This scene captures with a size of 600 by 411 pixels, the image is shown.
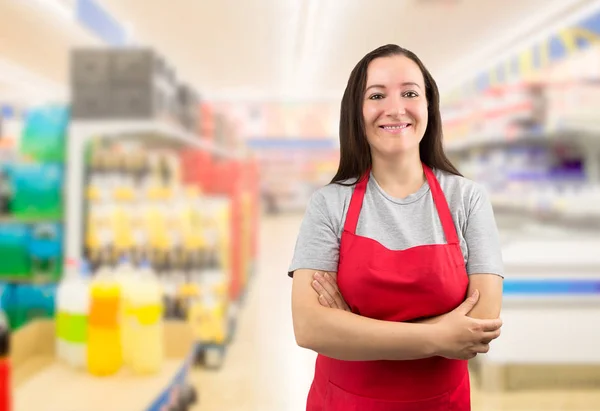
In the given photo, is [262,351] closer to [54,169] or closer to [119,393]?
[54,169]

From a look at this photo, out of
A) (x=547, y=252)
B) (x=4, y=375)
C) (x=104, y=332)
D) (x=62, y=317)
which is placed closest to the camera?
(x=4, y=375)

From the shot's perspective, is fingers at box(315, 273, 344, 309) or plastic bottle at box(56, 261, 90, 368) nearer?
fingers at box(315, 273, 344, 309)

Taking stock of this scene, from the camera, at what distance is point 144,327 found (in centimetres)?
165

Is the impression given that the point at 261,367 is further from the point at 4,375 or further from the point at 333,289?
the point at 333,289

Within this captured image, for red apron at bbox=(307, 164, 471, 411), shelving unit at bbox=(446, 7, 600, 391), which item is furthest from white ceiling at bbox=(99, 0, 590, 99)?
red apron at bbox=(307, 164, 471, 411)

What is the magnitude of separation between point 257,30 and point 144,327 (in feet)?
23.8

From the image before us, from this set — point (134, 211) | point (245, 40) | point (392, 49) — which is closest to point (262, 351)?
point (134, 211)

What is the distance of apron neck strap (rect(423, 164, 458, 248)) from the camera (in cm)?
87

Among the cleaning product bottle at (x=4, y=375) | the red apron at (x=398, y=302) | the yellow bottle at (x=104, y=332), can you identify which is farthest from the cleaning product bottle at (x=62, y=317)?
the red apron at (x=398, y=302)

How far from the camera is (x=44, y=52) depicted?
30.5 feet

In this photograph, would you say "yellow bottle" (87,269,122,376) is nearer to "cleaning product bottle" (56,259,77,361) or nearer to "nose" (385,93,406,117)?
"cleaning product bottle" (56,259,77,361)

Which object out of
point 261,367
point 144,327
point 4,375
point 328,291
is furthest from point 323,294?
point 261,367

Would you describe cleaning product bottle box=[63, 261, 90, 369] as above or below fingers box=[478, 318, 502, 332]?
below

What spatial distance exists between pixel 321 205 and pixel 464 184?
25 cm
